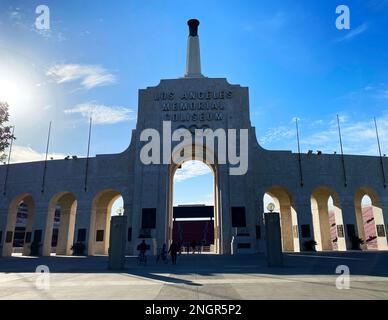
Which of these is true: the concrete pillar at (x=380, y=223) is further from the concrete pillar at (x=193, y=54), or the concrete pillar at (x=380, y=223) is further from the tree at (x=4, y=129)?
the tree at (x=4, y=129)

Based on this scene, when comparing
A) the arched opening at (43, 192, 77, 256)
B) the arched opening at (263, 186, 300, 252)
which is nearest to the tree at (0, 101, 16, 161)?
the arched opening at (43, 192, 77, 256)

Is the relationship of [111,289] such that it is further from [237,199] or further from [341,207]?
[341,207]

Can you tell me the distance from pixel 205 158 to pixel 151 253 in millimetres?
14544

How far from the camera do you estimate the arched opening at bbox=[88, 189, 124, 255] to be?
37062 mm

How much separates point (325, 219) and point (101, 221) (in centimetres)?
3044

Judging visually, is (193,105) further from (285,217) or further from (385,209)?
(385,209)

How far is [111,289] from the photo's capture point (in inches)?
414

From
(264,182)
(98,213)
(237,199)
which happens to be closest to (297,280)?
(237,199)

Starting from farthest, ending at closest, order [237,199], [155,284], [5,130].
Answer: [237,199] < [5,130] < [155,284]

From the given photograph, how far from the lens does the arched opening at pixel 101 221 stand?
1459 inches

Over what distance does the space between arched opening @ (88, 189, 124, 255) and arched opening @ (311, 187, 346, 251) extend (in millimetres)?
27466

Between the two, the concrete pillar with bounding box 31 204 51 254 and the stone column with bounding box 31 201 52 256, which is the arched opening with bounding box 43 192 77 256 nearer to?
the stone column with bounding box 31 201 52 256

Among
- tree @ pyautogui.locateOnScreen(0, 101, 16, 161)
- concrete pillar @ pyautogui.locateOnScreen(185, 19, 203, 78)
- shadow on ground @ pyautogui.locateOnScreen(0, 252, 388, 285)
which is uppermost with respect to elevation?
concrete pillar @ pyautogui.locateOnScreen(185, 19, 203, 78)

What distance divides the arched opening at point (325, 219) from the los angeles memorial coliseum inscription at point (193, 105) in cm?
1661
